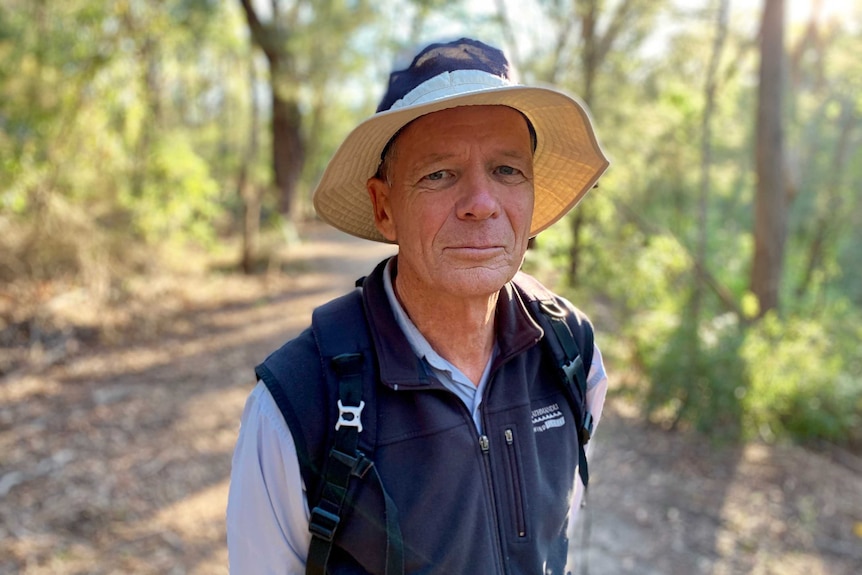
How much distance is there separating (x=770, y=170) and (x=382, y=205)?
7.62m

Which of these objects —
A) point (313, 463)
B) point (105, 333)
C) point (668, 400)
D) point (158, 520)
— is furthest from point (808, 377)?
point (105, 333)

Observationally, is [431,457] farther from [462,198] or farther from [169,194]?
[169,194]

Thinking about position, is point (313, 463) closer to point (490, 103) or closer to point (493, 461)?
point (493, 461)

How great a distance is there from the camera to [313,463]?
1353 millimetres

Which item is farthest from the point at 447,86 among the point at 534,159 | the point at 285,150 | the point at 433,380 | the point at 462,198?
the point at 285,150

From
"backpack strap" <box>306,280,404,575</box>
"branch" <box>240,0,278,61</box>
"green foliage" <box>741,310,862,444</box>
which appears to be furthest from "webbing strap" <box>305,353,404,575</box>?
"branch" <box>240,0,278,61</box>

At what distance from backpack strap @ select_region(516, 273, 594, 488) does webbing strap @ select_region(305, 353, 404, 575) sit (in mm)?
582

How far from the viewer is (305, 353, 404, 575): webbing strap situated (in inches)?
52.3

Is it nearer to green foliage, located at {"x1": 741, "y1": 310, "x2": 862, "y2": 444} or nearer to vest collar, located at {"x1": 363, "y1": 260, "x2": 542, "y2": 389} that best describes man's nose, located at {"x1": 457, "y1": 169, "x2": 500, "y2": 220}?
vest collar, located at {"x1": 363, "y1": 260, "x2": 542, "y2": 389}

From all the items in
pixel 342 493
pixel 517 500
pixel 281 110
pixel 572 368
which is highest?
pixel 281 110

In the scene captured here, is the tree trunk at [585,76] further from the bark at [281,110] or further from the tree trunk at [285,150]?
the tree trunk at [285,150]

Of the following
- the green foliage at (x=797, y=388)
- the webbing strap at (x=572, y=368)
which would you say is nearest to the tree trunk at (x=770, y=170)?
the green foliage at (x=797, y=388)

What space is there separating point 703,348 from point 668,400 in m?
0.58

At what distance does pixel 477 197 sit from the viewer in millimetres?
1512
